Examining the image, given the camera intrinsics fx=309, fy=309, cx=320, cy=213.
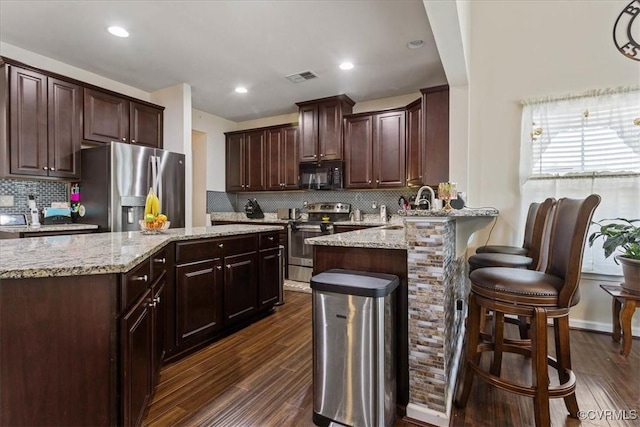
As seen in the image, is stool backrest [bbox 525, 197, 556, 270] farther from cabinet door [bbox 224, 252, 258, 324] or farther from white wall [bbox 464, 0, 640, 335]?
cabinet door [bbox 224, 252, 258, 324]

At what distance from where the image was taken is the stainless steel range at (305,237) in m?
4.45

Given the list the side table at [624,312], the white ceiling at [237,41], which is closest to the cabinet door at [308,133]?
the white ceiling at [237,41]

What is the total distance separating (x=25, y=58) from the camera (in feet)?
10.6

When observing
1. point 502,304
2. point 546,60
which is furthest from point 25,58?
point 546,60

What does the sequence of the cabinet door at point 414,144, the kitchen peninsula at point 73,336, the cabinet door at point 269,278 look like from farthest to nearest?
1. the cabinet door at point 414,144
2. the cabinet door at point 269,278
3. the kitchen peninsula at point 73,336

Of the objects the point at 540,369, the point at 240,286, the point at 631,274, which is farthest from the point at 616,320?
the point at 240,286

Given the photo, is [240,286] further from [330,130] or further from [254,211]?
[254,211]

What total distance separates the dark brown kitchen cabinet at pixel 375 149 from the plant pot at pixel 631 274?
2.32m

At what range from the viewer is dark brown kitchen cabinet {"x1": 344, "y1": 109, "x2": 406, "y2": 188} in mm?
4219

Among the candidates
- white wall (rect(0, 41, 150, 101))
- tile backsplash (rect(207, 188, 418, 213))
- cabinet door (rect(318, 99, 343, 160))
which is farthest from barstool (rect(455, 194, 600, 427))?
white wall (rect(0, 41, 150, 101))

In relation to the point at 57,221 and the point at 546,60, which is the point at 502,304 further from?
the point at 57,221

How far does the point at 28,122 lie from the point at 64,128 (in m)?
0.30

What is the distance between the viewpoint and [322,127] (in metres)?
4.67

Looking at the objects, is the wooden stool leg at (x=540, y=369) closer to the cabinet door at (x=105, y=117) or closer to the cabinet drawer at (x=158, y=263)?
the cabinet drawer at (x=158, y=263)
